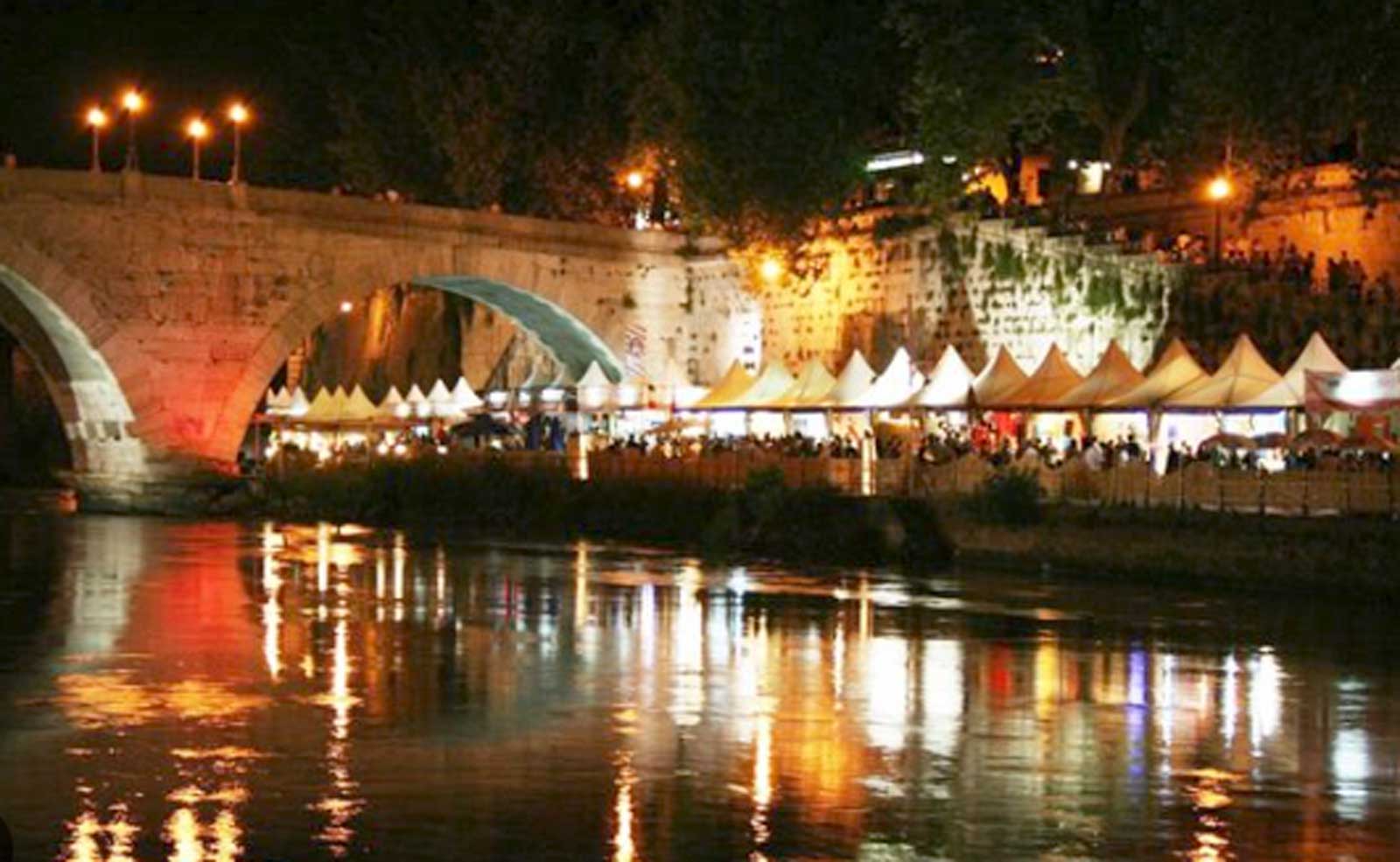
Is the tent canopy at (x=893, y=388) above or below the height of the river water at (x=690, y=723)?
above

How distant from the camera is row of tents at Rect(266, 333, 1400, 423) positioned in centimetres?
3666

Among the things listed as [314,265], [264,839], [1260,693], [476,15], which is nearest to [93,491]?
[314,265]

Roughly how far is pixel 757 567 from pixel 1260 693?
56.4ft

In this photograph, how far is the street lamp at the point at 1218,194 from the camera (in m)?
51.4

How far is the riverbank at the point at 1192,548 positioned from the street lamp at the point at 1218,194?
552 inches

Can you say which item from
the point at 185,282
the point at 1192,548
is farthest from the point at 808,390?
the point at 185,282

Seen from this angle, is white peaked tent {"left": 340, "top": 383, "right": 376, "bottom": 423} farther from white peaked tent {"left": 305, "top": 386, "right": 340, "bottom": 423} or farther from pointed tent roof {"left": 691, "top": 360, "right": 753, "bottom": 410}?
pointed tent roof {"left": 691, "top": 360, "right": 753, "bottom": 410}

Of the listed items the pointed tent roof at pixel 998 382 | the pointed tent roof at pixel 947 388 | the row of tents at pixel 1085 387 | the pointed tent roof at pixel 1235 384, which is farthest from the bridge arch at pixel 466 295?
the pointed tent roof at pixel 1235 384

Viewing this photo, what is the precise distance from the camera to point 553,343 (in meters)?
70.0

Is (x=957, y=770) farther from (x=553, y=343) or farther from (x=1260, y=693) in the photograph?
(x=553, y=343)

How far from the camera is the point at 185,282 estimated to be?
5653cm

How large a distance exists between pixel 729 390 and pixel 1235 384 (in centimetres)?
1700

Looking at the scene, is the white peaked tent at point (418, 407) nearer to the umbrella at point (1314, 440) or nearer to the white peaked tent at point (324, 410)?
the white peaked tent at point (324, 410)

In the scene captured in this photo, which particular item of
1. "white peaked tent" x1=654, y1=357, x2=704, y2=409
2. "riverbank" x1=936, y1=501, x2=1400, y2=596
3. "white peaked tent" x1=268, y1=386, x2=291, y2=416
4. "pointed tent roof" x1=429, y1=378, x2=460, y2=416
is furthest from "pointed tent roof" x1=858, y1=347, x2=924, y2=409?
"white peaked tent" x1=268, y1=386, x2=291, y2=416
